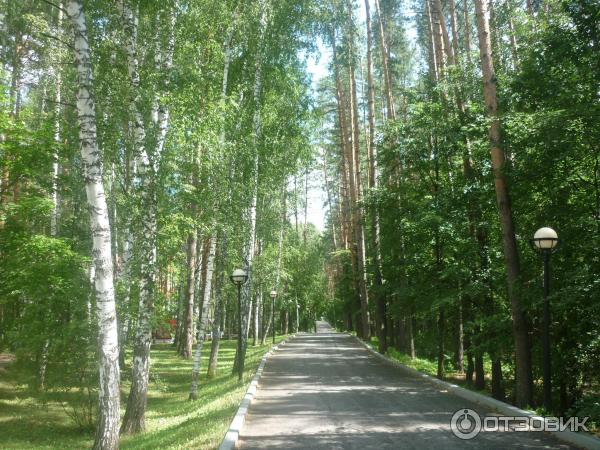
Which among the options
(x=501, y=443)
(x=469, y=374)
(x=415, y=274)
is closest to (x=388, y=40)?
(x=415, y=274)

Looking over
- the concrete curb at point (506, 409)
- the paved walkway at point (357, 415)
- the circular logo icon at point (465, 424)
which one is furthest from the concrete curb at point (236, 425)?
the concrete curb at point (506, 409)

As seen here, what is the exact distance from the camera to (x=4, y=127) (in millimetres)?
13406

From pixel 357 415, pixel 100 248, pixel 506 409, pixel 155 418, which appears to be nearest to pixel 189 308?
pixel 155 418

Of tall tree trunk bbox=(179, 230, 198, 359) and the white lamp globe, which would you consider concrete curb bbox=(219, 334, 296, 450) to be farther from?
tall tree trunk bbox=(179, 230, 198, 359)

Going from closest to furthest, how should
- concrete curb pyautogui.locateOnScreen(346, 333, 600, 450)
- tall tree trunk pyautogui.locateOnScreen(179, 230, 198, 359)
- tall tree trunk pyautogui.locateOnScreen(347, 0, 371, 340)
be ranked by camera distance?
concrete curb pyautogui.locateOnScreen(346, 333, 600, 450) → tall tree trunk pyautogui.locateOnScreen(347, 0, 371, 340) → tall tree trunk pyautogui.locateOnScreen(179, 230, 198, 359)

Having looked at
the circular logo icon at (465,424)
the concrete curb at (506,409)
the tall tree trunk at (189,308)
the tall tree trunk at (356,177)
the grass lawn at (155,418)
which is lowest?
the grass lawn at (155,418)

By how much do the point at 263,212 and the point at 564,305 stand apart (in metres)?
17.4

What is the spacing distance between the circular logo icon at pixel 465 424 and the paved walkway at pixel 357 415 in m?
0.15

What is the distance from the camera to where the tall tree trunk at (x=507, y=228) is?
9.86 meters

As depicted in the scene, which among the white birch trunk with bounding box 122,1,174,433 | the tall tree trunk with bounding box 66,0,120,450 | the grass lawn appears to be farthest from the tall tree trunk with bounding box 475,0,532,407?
the tall tree trunk with bounding box 66,0,120,450

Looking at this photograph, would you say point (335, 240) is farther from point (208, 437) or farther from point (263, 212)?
point (208, 437)

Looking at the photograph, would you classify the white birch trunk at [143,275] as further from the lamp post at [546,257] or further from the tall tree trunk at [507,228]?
the lamp post at [546,257]

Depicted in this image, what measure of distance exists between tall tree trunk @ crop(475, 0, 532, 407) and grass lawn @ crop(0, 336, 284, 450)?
18.7 feet

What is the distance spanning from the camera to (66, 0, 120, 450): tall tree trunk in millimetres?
7246
